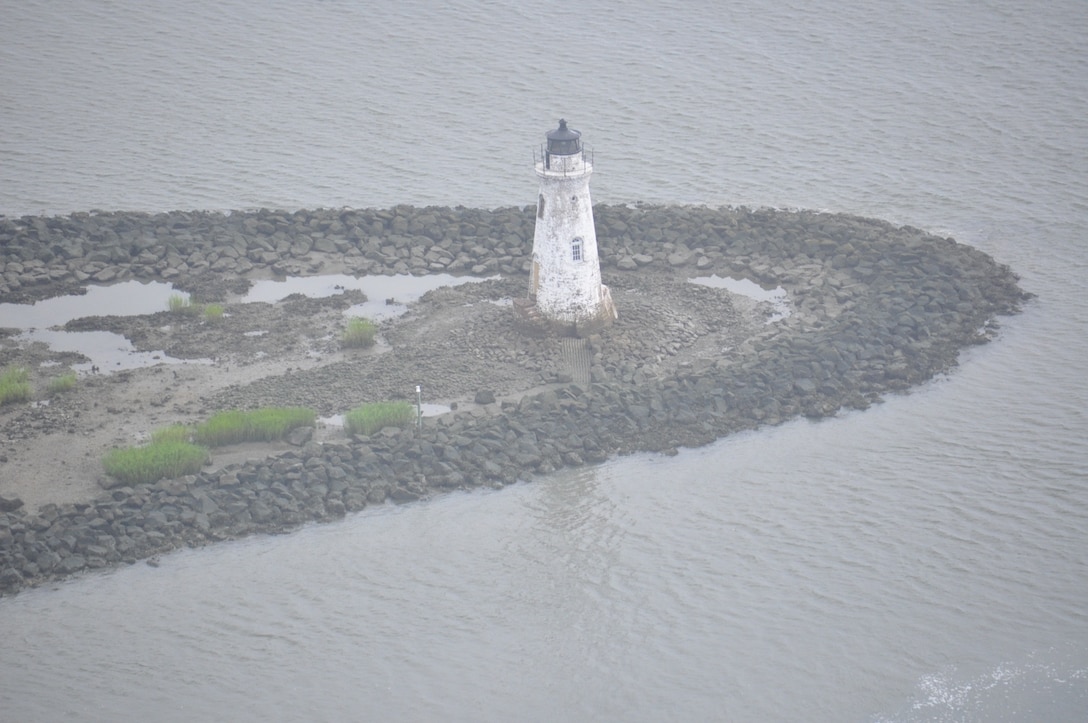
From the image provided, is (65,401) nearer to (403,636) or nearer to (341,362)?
(341,362)

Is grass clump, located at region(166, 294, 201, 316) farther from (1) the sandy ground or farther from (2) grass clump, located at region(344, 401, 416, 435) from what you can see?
(2) grass clump, located at region(344, 401, 416, 435)

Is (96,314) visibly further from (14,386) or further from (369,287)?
(369,287)

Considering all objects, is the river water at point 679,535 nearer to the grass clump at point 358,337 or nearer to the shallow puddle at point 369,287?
the shallow puddle at point 369,287

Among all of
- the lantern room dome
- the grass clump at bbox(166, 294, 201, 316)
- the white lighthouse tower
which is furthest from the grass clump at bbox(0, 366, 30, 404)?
the lantern room dome

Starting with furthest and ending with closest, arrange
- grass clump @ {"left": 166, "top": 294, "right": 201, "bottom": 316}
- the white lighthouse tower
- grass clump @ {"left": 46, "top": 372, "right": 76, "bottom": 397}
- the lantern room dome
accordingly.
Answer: grass clump @ {"left": 166, "top": 294, "right": 201, "bottom": 316} < the white lighthouse tower < the lantern room dome < grass clump @ {"left": 46, "top": 372, "right": 76, "bottom": 397}

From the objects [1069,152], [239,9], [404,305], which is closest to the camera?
[404,305]

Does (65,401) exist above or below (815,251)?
below

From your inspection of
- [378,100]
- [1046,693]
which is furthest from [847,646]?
[378,100]
